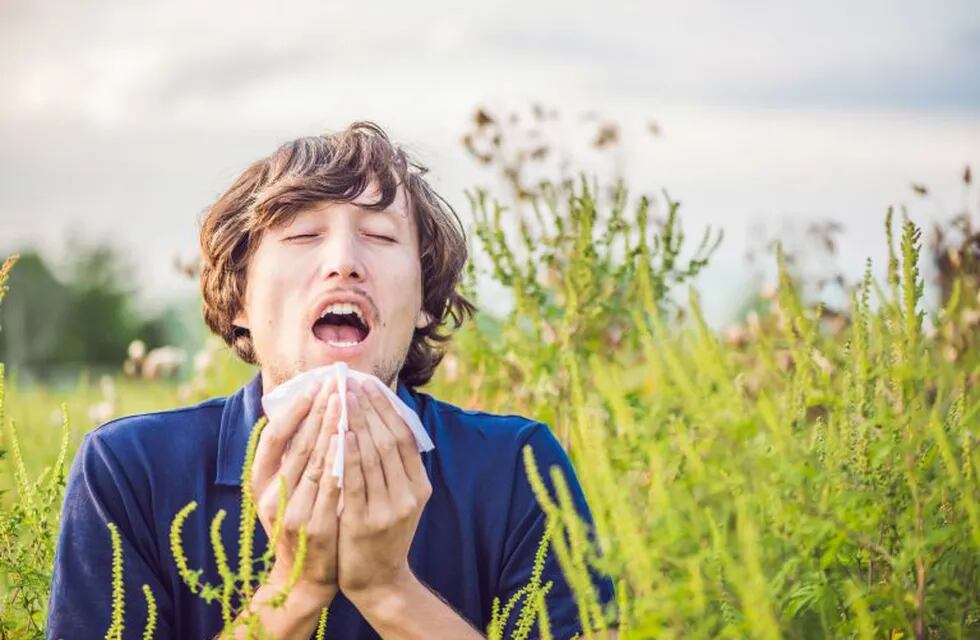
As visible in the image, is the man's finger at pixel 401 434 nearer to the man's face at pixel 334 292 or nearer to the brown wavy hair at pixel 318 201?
the man's face at pixel 334 292

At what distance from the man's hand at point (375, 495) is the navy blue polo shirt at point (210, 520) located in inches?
12.4

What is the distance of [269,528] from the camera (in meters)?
2.38

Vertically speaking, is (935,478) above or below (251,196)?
below

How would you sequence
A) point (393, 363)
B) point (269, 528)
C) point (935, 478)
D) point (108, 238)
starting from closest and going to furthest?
point (935, 478) → point (269, 528) → point (393, 363) → point (108, 238)

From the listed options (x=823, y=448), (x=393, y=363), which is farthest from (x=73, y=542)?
(x=823, y=448)

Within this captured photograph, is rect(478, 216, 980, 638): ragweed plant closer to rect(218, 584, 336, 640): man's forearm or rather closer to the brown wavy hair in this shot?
rect(218, 584, 336, 640): man's forearm

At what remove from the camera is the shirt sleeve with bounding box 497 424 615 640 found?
2621 millimetres

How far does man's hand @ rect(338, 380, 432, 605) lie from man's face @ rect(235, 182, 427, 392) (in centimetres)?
31

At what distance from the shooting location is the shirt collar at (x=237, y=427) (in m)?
2.70

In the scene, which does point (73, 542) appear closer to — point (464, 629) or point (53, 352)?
point (464, 629)

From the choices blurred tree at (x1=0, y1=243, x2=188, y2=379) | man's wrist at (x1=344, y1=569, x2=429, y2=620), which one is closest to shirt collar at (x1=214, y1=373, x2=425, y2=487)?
man's wrist at (x1=344, y1=569, x2=429, y2=620)

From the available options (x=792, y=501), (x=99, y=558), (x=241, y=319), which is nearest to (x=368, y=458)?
(x=99, y=558)

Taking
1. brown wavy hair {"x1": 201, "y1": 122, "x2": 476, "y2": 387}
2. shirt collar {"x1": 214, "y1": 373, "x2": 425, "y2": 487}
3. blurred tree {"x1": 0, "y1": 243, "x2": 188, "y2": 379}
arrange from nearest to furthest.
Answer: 1. shirt collar {"x1": 214, "y1": 373, "x2": 425, "y2": 487}
2. brown wavy hair {"x1": 201, "y1": 122, "x2": 476, "y2": 387}
3. blurred tree {"x1": 0, "y1": 243, "x2": 188, "y2": 379}

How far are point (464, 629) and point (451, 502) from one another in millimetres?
382
